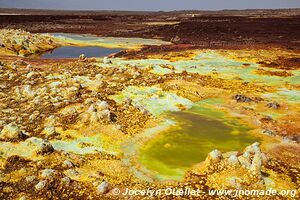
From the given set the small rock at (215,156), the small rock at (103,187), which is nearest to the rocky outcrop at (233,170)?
the small rock at (215,156)

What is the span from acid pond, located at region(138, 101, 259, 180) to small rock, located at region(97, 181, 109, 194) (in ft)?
3.89

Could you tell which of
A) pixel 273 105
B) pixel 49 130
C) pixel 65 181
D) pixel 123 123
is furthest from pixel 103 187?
pixel 273 105

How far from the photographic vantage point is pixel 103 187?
6.87 meters

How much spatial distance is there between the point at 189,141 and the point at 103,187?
11.1ft

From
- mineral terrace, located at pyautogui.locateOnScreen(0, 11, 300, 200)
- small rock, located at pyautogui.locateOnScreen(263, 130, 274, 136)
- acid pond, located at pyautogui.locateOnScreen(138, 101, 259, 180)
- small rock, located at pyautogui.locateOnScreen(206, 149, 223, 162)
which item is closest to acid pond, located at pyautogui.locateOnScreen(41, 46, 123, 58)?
mineral terrace, located at pyautogui.locateOnScreen(0, 11, 300, 200)

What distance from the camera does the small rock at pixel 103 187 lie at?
268 inches

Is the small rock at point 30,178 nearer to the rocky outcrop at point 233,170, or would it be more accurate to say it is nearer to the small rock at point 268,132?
the rocky outcrop at point 233,170

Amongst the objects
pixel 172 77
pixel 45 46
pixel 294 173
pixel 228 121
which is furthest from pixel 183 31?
pixel 294 173

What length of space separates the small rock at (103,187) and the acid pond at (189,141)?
119 cm

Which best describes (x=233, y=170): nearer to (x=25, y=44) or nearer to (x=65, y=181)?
(x=65, y=181)

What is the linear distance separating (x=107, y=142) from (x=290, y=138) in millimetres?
5051

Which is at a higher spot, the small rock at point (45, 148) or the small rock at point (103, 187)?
the small rock at point (45, 148)

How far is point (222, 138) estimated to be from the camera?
9.88 m

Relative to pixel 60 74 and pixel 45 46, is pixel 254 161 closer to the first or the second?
pixel 60 74
